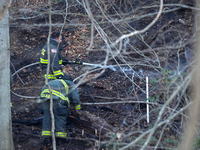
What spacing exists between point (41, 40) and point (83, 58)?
2.63 meters

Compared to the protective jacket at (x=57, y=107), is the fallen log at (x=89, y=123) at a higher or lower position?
lower

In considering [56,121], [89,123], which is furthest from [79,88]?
[56,121]

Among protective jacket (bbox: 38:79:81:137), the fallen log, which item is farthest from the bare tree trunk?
the fallen log

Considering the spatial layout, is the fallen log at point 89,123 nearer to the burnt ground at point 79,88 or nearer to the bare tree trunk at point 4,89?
the burnt ground at point 79,88

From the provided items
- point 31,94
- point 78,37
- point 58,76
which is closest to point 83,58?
point 78,37

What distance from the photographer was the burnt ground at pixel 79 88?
216 inches

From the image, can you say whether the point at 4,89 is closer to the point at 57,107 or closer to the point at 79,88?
the point at 57,107

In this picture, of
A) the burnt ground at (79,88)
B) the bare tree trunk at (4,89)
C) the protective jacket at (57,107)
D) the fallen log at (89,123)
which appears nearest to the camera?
the bare tree trunk at (4,89)

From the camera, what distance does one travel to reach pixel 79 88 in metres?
7.26

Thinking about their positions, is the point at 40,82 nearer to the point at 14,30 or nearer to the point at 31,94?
the point at 31,94

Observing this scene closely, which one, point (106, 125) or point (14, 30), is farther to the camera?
point (14, 30)

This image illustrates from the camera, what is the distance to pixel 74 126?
5648 millimetres

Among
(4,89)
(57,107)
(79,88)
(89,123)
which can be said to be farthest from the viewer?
(79,88)

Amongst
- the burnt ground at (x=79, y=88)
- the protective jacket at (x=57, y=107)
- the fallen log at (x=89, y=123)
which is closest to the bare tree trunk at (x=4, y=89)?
the protective jacket at (x=57, y=107)
